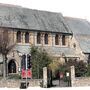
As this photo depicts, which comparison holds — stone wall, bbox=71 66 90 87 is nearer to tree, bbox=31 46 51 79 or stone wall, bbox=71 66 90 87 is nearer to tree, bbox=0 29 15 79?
tree, bbox=31 46 51 79

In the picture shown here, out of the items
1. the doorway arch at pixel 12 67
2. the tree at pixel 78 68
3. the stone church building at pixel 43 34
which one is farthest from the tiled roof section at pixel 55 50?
the tree at pixel 78 68

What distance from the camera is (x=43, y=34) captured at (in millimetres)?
65562

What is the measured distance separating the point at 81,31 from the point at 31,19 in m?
12.3

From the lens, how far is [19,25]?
62.3m

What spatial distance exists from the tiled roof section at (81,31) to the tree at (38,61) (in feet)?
51.7

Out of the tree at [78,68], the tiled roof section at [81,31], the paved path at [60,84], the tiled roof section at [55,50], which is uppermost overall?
the tiled roof section at [81,31]

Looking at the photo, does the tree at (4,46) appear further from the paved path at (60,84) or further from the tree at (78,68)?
the tree at (78,68)

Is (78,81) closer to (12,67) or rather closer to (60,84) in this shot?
(60,84)

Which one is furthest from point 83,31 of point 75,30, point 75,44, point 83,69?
point 83,69

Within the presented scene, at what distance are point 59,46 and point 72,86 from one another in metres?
24.5

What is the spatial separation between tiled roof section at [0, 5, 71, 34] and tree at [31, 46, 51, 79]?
958 cm

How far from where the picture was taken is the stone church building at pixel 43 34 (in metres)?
60.5

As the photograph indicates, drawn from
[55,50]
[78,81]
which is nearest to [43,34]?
[55,50]

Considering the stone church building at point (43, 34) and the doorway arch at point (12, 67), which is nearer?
the doorway arch at point (12, 67)
